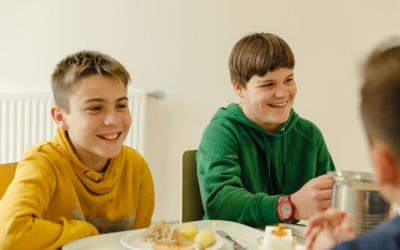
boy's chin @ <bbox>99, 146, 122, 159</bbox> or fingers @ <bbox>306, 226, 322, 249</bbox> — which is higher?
fingers @ <bbox>306, 226, 322, 249</bbox>

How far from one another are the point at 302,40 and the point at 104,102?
247 centimetres

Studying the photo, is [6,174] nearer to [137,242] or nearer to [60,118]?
[60,118]

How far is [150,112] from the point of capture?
10.3 feet

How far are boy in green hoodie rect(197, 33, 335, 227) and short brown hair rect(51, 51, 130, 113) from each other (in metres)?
0.37

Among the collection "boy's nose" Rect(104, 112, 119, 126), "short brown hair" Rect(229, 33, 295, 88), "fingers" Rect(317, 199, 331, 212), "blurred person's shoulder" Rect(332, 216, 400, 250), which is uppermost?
"short brown hair" Rect(229, 33, 295, 88)

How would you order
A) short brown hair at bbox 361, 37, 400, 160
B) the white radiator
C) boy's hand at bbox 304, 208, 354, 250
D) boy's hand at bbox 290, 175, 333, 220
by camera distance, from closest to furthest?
short brown hair at bbox 361, 37, 400, 160
boy's hand at bbox 304, 208, 354, 250
boy's hand at bbox 290, 175, 333, 220
the white radiator

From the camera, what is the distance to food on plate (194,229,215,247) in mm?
1055

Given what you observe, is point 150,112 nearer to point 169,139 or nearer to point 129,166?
point 169,139

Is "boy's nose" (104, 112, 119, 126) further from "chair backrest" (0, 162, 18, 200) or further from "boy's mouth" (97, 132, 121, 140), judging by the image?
"chair backrest" (0, 162, 18, 200)

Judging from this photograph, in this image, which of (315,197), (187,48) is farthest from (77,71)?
(187,48)

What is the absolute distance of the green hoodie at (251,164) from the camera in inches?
53.0

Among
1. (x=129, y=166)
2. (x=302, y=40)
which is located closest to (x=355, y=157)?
(x=302, y=40)

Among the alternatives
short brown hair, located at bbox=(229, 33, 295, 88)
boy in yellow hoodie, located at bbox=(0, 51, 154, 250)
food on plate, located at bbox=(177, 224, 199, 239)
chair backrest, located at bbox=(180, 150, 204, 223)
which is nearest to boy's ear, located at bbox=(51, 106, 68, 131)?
boy in yellow hoodie, located at bbox=(0, 51, 154, 250)

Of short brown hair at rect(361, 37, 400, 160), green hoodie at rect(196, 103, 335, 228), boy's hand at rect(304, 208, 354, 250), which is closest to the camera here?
short brown hair at rect(361, 37, 400, 160)
